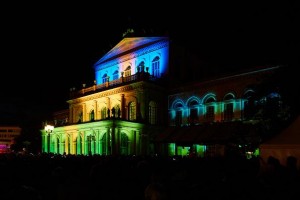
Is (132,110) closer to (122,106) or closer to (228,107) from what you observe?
(122,106)

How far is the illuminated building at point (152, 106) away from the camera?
89.3 ft

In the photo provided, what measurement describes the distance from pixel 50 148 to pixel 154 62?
1514 cm

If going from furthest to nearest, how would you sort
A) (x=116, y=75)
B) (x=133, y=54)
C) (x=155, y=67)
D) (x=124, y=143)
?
(x=116, y=75)
(x=133, y=54)
(x=155, y=67)
(x=124, y=143)

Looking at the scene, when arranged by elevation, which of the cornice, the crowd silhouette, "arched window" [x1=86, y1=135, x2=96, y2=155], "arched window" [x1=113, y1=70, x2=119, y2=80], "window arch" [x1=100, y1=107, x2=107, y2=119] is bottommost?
"arched window" [x1=86, y1=135, x2=96, y2=155]

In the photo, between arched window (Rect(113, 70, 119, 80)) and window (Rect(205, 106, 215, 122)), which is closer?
window (Rect(205, 106, 215, 122))

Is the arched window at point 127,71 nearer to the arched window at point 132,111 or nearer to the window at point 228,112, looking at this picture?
the arched window at point 132,111

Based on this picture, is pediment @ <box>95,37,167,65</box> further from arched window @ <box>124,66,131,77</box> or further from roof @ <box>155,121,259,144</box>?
roof @ <box>155,121,259,144</box>

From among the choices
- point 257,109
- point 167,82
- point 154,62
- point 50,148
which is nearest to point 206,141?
point 257,109

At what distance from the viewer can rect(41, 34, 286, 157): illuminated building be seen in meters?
27.2

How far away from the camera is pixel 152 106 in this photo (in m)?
32.9

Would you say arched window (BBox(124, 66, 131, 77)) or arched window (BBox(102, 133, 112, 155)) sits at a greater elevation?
arched window (BBox(124, 66, 131, 77))

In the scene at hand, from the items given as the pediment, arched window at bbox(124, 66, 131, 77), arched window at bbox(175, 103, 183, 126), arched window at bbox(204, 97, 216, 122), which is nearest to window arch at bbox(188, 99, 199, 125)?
arched window at bbox(204, 97, 216, 122)

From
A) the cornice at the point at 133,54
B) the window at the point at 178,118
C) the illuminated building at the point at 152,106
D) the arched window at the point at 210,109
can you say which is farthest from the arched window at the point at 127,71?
the arched window at the point at 210,109

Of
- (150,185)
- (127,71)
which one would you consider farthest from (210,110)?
(150,185)
